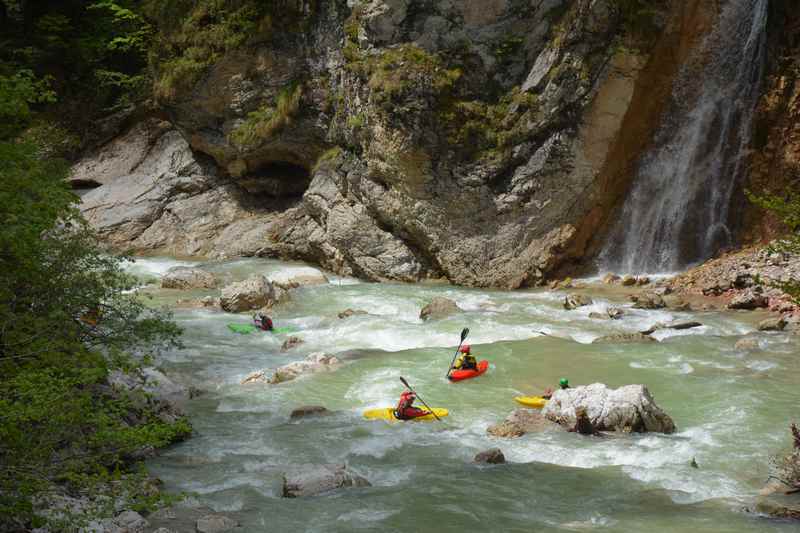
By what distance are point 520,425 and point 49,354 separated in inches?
236

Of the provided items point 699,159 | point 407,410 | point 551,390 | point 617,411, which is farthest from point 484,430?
point 699,159

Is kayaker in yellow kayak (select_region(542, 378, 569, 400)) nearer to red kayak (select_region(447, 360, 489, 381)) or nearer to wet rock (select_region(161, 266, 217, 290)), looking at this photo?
red kayak (select_region(447, 360, 489, 381))

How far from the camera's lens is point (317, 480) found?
8.70m

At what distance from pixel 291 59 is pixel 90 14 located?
453 inches

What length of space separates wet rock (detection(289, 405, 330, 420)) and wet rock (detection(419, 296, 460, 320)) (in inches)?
228

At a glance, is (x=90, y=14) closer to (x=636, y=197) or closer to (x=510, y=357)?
(x=636, y=197)

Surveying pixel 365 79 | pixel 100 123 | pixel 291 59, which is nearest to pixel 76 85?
pixel 100 123

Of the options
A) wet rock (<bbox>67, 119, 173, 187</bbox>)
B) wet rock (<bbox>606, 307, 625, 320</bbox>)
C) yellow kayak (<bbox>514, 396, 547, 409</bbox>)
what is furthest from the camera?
wet rock (<bbox>67, 119, 173, 187</bbox>)

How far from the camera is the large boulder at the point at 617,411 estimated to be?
1012 centimetres

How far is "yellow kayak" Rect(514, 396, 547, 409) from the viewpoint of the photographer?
11305 millimetres

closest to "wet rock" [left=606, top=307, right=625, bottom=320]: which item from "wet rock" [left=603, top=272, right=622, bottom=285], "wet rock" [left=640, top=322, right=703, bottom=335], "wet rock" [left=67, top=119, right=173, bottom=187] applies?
Answer: "wet rock" [left=640, top=322, right=703, bottom=335]

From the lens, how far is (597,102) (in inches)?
772

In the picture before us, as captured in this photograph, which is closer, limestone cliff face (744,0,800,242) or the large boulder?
the large boulder

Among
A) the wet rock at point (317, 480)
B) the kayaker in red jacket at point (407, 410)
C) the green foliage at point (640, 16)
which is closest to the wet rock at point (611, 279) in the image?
the green foliage at point (640, 16)
